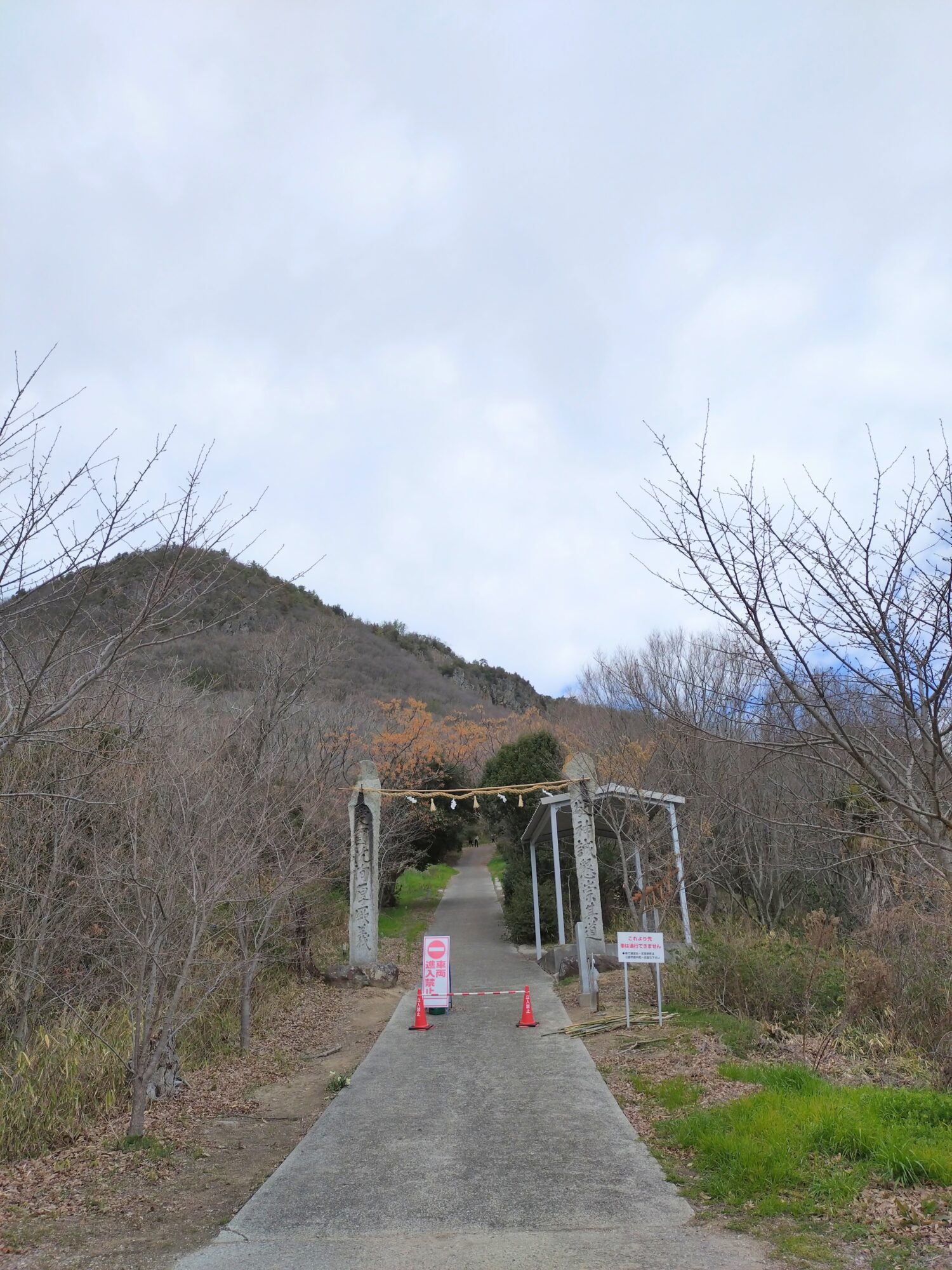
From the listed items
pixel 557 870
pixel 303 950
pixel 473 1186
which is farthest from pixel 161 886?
pixel 557 870

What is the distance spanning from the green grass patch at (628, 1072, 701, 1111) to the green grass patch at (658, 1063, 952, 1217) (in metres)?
0.58

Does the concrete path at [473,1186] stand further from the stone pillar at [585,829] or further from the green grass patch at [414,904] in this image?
the green grass patch at [414,904]

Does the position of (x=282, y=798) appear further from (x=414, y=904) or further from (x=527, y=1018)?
(x=414, y=904)

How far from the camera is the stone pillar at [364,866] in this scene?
15281mm

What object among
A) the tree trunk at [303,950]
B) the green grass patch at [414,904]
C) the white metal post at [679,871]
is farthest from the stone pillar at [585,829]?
the green grass patch at [414,904]

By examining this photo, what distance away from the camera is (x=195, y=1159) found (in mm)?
6488

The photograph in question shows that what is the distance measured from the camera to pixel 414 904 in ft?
94.0

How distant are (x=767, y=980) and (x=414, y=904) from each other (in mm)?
20040

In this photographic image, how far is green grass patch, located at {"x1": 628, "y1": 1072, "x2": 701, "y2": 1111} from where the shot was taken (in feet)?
23.8

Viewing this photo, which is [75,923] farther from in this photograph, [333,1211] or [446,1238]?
[446,1238]

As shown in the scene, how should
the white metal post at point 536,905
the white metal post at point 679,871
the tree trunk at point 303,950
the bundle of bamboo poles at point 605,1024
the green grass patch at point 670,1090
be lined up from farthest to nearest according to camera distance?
the white metal post at point 536,905, the tree trunk at point 303,950, the white metal post at point 679,871, the bundle of bamboo poles at point 605,1024, the green grass patch at point 670,1090

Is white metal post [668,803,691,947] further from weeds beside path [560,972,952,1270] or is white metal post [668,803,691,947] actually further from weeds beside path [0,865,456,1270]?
weeds beside path [0,865,456,1270]

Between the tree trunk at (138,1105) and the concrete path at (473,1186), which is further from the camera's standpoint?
the tree trunk at (138,1105)

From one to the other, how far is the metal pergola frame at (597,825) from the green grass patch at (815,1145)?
7.21 metres
